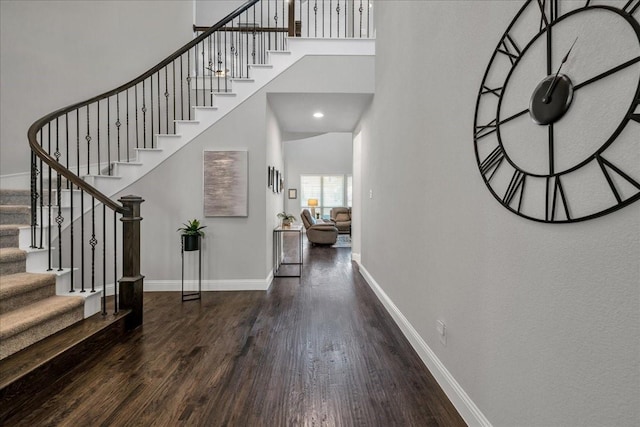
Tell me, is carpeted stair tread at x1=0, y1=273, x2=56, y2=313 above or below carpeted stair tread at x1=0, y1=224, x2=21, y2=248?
below

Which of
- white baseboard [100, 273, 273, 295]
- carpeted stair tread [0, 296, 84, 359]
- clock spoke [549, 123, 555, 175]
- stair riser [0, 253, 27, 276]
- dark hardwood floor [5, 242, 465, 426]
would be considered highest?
clock spoke [549, 123, 555, 175]

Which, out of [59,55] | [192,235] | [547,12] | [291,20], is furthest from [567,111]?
[59,55]

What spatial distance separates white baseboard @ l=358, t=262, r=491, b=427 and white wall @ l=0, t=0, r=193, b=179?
5.11 meters

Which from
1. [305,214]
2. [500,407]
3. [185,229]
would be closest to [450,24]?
[500,407]

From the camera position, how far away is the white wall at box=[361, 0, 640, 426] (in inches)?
34.0

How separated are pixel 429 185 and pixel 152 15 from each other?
204 inches

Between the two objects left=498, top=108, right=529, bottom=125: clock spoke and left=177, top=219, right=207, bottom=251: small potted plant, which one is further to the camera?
left=177, top=219, right=207, bottom=251: small potted plant

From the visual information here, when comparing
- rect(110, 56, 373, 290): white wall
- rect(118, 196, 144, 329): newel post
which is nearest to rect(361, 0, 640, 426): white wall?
rect(110, 56, 373, 290): white wall

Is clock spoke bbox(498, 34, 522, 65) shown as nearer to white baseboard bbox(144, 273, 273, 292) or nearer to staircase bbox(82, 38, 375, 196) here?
staircase bbox(82, 38, 375, 196)

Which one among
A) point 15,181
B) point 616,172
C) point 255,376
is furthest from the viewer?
point 15,181

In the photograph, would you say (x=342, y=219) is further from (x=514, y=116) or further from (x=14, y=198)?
(x=514, y=116)

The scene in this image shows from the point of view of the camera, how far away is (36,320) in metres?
2.10

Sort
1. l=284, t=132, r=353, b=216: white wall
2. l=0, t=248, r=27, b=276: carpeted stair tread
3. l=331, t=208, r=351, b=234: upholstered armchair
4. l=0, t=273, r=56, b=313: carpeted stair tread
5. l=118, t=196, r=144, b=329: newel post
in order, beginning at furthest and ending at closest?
1. l=284, t=132, r=353, b=216: white wall
2. l=331, t=208, r=351, b=234: upholstered armchair
3. l=118, t=196, r=144, b=329: newel post
4. l=0, t=248, r=27, b=276: carpeted stair tread
5. l=0, t=273, r=56, b=313: carpeted stair tread

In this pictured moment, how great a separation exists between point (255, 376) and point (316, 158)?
10845 millimetres
